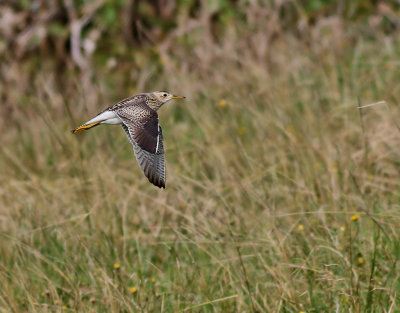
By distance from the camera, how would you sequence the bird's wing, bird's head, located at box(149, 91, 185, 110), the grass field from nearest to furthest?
1. the bird's wing
2. bird's head, located at box(149, 91, 185, 110)
3. the grass field

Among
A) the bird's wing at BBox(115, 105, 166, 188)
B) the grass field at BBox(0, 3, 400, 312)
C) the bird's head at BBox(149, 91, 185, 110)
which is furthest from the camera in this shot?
the grass field at BBox(0, 3, 400, 312)

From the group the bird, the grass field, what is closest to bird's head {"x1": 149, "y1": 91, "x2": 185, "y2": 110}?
the bird

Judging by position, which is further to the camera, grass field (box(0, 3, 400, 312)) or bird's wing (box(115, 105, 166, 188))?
grass field (box(0, 3, 400, 312))

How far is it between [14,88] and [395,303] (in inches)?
166

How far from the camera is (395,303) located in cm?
246

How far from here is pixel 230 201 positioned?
11.4 ft

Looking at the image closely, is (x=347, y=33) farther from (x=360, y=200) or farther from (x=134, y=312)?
(x=134, y=312)

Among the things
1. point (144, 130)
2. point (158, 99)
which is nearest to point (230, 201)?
point (158, 99)

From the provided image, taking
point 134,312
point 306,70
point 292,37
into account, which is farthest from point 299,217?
point 292,37

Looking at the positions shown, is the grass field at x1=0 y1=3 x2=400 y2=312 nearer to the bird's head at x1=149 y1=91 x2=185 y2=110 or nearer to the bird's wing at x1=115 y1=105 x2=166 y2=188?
the bird's head at x1=149 y1=91 x2=185 y2=110

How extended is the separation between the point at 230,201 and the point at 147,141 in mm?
2214

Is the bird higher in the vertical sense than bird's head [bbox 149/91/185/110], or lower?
lower

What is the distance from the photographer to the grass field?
262 cm

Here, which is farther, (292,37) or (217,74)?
(292,37)
